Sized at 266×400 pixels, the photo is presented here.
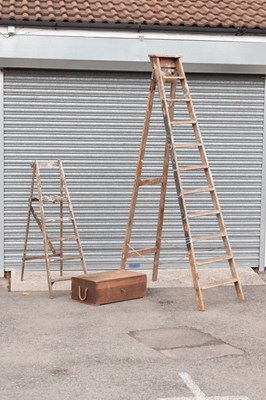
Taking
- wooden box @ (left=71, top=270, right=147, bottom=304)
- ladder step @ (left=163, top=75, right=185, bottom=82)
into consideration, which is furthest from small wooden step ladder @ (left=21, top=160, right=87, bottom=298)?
ladder step @ (left=163, top=75, right=185, bottom=82)

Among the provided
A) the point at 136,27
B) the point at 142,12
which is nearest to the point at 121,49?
the point at 136,27

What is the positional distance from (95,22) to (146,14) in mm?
953

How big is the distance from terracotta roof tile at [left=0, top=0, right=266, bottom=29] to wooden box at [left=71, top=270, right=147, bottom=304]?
3.86 m

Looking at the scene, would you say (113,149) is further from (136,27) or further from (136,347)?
(136,347)

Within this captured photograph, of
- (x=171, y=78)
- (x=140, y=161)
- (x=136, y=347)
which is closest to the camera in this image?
(x=136, y=347)

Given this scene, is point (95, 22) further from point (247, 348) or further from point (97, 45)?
point (247, 348)

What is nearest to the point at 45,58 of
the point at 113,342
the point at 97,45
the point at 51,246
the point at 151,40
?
the point at 97,45

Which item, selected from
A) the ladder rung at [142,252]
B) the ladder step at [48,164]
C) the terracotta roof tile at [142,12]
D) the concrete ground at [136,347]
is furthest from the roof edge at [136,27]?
the concrete ground at [136,347]

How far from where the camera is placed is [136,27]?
41.1 ft

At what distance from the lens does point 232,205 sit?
13406mm

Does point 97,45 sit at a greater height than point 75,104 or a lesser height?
greater

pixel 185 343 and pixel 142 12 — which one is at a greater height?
pixel 142 12

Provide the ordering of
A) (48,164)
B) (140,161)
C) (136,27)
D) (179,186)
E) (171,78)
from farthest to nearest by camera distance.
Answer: (136,27), (48,164), (140,161), (171,78), (179,186)

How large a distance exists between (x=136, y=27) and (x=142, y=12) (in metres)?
0.64
